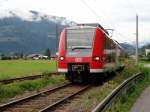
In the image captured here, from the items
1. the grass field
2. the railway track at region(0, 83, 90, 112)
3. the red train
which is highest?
the red train

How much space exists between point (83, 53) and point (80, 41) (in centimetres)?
79

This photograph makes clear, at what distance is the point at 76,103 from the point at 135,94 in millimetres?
3272

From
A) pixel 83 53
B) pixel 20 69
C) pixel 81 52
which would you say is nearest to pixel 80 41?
pixel 81 52

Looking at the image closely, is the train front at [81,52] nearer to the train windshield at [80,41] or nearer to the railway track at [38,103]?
the train windshield at [80,41]

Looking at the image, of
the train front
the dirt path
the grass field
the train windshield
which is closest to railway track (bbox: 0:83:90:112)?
the dirt path

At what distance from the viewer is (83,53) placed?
23.7 metres

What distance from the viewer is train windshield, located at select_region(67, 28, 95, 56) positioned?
23.8 metres

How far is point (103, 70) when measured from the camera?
24078mm

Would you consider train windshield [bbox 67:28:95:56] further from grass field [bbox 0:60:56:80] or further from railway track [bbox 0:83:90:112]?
grass field [bbox 0:60:56:80]

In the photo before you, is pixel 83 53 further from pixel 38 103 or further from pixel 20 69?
pixel 20 69

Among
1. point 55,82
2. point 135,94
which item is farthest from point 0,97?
point 55,82

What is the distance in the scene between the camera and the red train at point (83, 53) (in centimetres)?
2352

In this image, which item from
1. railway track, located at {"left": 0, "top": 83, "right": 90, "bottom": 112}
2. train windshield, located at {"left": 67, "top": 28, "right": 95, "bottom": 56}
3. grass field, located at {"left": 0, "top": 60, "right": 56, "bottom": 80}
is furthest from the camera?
grass field, located at {"left": 0, "top": 60, "right": 56, "bottom": 80}

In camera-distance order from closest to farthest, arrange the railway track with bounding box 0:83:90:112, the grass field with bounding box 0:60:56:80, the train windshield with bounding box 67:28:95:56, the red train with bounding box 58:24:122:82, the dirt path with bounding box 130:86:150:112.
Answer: the dirt path with bounding box 130:86:150:112 < the railway track with bounding box 0:83:90:112 < the red train with bounding box 58:24:122:82 < the train windshield with bounding box 67:28:95:56 < the grass field with bounding box 0:60:56:80
